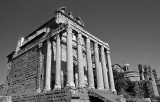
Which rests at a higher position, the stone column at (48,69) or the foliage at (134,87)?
the stone column at (48,69)

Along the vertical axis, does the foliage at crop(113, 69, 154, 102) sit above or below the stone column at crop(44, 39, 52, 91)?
below

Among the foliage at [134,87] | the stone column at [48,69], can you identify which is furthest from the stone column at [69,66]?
the foliage at [134,87]

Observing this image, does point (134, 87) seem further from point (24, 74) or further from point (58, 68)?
point (24, 74)

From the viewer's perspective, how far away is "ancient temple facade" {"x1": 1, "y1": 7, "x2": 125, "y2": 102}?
16.3 m

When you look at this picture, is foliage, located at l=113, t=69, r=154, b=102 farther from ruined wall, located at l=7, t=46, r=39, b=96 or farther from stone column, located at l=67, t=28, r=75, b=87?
stone column, located at l=67, t=28, r=75, b=87

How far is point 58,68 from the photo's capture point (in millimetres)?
18203

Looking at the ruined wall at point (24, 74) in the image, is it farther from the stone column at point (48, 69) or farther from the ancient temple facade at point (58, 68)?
the stone column at point (48, 69)

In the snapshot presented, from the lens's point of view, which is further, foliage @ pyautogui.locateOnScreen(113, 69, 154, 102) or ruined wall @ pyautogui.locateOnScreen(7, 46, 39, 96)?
foliage @ pyautogui.locateOnScreen(113, 69, 154, 102)

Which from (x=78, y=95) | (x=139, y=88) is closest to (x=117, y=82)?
(x=139, y=88)

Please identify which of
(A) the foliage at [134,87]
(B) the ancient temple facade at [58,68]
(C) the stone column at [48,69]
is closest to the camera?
(B) the ancient temple facade at [58,68]

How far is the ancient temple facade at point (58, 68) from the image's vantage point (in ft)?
53.6

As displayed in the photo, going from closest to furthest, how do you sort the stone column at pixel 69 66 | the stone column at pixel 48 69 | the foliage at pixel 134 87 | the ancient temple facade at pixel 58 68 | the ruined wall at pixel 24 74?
the stone column at pixel 69 66, the ancient temple facade at pixel 58 68, the stone column at pixel 48 69, the ruined wall at pixel 24 74, the foliage at pixel 134 87

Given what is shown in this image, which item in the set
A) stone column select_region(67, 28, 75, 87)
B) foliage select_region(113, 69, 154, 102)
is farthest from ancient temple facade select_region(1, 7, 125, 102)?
foliage select_region(113, 69, 154, 102)

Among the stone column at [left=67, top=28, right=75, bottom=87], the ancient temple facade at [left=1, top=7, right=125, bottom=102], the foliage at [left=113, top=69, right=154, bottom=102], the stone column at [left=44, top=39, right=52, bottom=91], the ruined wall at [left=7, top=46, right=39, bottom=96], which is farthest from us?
the foliage at [left=113, top=69, right=154, bottom=102]
